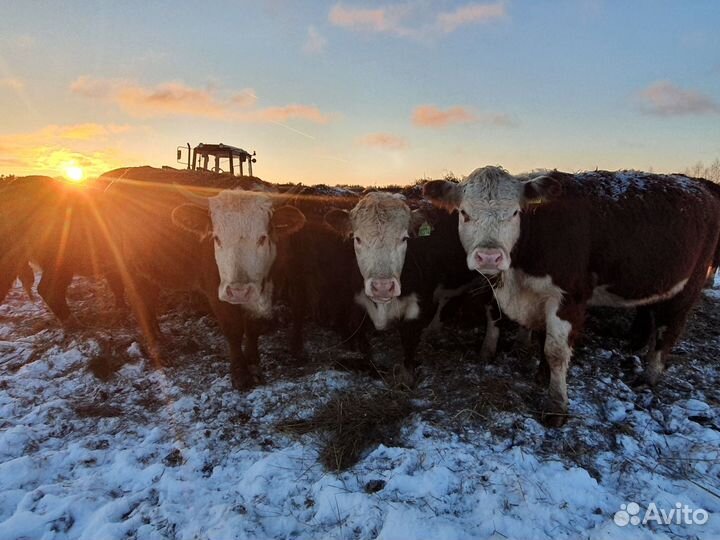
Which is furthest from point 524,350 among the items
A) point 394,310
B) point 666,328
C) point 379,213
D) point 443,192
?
point 379,213

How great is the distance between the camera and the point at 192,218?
498 centimetres

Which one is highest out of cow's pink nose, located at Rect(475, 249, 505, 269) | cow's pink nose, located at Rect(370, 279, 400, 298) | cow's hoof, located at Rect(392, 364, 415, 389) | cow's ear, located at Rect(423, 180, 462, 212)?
cow's ear, located at Rect(423, 180, 462, 212)

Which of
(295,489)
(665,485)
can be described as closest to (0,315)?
(295,489)

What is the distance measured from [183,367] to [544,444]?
13.5 ft

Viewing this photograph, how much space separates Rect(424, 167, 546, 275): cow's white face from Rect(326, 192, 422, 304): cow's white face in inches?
26.1

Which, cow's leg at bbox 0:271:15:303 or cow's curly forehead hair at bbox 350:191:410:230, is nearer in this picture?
cow's curly forehead hair at bbox 350:191:410:230

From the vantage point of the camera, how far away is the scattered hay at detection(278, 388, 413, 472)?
3.67 metres

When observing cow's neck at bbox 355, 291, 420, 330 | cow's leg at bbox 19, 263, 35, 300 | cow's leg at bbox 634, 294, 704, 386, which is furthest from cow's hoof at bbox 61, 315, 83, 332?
cow's leg at bbox 634, 294, 704, 386

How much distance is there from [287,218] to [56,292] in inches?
163

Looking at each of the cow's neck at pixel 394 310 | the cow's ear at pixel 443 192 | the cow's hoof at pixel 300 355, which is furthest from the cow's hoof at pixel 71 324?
the cow's ear at pixel 443 192

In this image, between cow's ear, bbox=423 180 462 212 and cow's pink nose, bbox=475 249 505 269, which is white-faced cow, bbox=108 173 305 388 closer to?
cow's ear, bbox=423 180 462 212

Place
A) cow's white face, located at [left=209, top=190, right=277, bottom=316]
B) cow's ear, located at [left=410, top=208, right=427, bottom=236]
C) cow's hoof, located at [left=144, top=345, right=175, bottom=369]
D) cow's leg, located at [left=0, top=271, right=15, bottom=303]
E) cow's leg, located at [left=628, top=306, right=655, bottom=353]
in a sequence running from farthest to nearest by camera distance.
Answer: cow's leg, located at [left=0, top=271, right=15, bottom=303]
cow's leg, located at [left=628, top=306, right=655, bottom=353]
cow's hoof, located at [left=144, top=345, right=175, bottom=369]
cow's ear, located at [left=410, top=208, right=427, bottom=236]
cow's white face, located at [left=209, top=190, right=277, bottom=316]

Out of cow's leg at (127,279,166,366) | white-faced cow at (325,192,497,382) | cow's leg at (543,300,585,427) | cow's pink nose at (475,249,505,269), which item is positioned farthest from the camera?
cow's leg at (127,279,166,366)

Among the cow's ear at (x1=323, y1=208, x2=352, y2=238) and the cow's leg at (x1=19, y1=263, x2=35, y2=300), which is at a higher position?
the cow's ear at (x1=323, y1=208, x2=352, y2=238)
